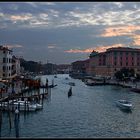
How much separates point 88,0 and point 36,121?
14.5 metres

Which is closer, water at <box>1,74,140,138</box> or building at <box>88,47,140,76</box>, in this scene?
water at <box>1,74,140,138</box>

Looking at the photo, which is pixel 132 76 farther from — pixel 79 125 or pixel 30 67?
pixel 30 67

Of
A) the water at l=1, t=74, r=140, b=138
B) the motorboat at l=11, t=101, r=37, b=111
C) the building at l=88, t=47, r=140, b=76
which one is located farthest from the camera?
the building at l=88, t=47, r=140, b=76

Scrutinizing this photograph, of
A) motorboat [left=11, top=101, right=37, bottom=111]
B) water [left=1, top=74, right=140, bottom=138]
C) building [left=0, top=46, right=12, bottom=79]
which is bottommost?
water [left=1, top=74, right=140, bottom=138]

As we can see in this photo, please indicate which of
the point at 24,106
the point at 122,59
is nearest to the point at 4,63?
the point at 24,106

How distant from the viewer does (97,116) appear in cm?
1898

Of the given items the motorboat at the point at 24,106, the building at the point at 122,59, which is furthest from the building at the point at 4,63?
the building at the point at 122,59

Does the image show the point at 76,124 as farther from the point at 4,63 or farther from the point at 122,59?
the point at 122,59

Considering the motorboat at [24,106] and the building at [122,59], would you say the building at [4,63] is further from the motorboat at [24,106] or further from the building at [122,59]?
the building at [122,59]

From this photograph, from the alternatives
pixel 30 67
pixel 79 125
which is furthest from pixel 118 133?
pixel 30 67

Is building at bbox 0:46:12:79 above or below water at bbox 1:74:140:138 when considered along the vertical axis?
above

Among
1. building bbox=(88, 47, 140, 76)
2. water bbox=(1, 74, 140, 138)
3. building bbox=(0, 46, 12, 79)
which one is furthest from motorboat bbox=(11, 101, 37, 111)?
building bbox=(88, 47, 140, 76)

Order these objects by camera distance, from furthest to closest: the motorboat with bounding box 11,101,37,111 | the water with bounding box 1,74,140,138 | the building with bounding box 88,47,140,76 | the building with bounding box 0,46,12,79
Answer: the building with bounding box 88,47,140,76, the building with bounding box 0,46,12,79, the motorboat with bounding box 11,101,37,111, the water with bounding box 1,74,140,138

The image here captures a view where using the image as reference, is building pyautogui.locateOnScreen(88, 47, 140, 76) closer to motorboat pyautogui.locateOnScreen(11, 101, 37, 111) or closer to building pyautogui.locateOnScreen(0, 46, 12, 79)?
building pyautogui.locateOnScreen(0, 46, 12, 79)
